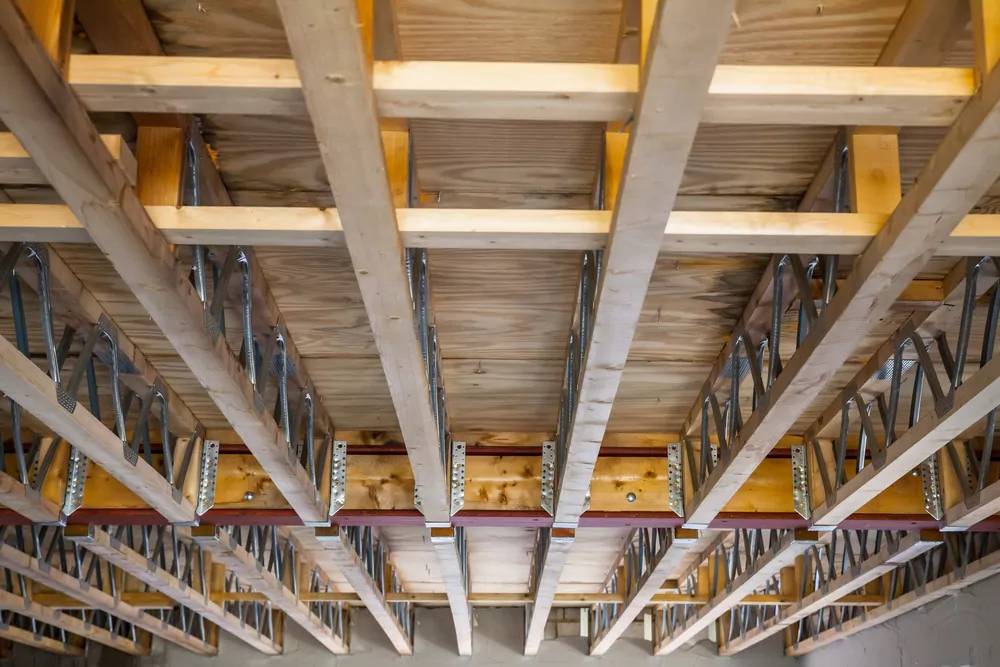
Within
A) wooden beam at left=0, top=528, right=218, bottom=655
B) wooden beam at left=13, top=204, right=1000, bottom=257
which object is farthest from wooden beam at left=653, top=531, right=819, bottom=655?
wooden beam at left=0, top=528, right=218, bottom=655

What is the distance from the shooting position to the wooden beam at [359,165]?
238cm

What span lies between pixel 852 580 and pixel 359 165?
825 cm

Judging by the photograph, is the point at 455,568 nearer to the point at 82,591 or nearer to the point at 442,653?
the point at 82,591

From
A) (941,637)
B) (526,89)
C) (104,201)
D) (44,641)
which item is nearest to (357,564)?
(104,201)

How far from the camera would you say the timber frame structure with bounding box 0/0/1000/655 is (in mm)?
2760

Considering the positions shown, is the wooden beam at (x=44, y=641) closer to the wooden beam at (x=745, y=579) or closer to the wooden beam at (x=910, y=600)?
the wooden beam at (x=745, y=579)

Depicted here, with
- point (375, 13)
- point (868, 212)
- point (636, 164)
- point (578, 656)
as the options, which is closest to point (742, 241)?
point (868, 212)

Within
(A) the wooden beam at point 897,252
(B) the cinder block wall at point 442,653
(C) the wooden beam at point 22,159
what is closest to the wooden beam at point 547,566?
(B) the cinder block wall at point 442,653

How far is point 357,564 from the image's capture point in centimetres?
886

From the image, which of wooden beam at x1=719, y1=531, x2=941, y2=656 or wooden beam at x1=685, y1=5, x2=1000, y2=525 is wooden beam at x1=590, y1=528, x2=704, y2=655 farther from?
wooden beam at x1=685, y1=5, x2=1000, y2=525

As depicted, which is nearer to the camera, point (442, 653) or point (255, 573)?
point (255, 573)

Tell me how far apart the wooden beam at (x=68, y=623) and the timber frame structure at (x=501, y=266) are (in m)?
2.48

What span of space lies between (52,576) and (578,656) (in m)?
9.49

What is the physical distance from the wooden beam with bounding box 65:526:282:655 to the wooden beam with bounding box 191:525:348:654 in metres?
0.51
